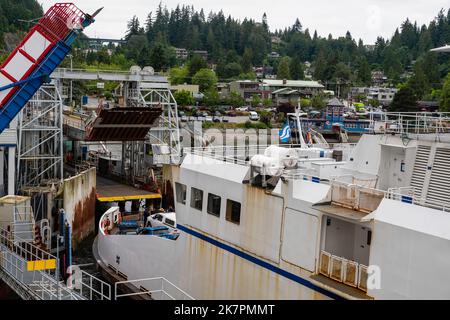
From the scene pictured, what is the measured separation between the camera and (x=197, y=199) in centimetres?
1792

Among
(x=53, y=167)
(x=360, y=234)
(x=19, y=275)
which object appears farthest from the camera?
(x=53, y=167)

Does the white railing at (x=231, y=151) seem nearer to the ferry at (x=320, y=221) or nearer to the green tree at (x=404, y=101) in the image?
the ferry at (x=320, y=221)

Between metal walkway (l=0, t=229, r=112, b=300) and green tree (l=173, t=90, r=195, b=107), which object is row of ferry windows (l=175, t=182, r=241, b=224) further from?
green tree (l=173, t=90, r=195, b=107)

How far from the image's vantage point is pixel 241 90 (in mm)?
126875

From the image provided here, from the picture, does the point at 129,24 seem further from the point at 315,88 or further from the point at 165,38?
the point at 315,88

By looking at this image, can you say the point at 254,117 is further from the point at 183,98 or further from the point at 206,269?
the point at 206,269

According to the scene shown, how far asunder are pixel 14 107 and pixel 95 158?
18624 millimetres

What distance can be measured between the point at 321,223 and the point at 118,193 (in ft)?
72.9

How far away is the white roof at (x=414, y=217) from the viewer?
10.9 m

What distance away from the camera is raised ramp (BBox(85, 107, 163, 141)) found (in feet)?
104

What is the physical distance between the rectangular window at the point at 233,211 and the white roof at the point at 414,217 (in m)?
4.86
